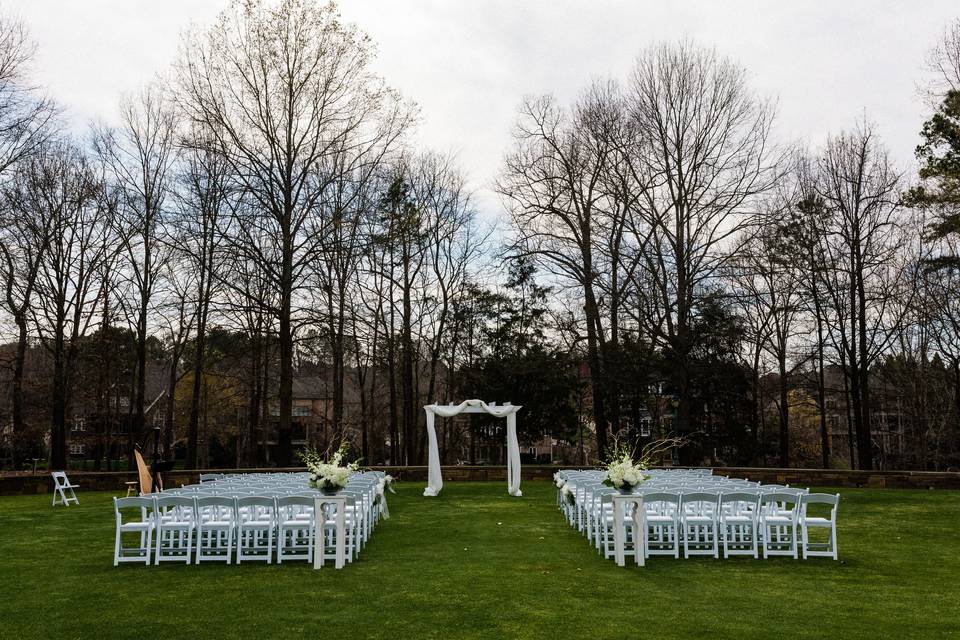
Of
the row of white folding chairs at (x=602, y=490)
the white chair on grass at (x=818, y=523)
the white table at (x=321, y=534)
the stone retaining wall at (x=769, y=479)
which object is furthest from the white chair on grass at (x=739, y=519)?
the stone retaining wall at (x=769, y=479)

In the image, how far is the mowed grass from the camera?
624 centimetres

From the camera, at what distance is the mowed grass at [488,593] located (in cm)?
624

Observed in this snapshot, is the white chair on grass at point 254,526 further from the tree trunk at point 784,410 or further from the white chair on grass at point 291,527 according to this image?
the tree trunk at point 784,410

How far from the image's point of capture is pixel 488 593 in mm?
7578

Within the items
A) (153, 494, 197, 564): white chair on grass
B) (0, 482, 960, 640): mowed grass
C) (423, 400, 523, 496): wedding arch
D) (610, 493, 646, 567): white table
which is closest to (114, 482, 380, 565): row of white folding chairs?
(153, 494, 197, 564): white chair on grass

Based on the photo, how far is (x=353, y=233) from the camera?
2356cm

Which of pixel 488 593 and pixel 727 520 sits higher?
pixel 727 520

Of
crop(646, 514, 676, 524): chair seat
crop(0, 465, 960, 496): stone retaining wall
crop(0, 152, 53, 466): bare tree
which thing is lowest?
crop(0, 465, 960, 496): stone retaining wall

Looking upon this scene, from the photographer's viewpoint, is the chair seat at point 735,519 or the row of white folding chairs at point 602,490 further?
the row of white folding chairs at point 602,490

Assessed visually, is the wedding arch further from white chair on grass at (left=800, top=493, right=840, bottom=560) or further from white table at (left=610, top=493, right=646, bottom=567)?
white table at (left=610, top=493, right=646, bottom=567)

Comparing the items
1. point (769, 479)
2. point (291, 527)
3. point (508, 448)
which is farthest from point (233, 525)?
point (769, 479)

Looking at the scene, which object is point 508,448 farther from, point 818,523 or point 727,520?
point 818,523

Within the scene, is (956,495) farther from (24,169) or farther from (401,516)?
(24,169)

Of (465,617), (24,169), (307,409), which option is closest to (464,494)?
(465,617)
